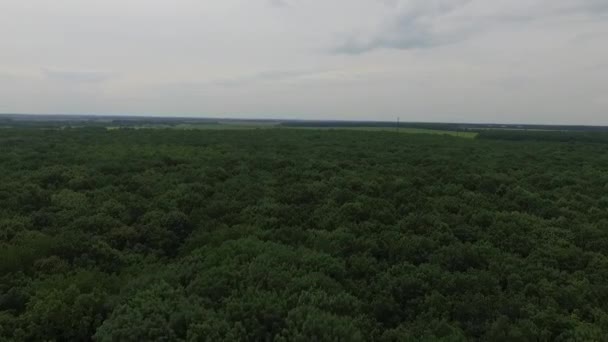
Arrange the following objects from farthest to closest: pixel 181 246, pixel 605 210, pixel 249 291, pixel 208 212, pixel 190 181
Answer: pixel 190 181
pixel 605 210
pixel 208 212
pixel 181 246
pixel 249 291

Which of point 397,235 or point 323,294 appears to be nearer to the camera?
point 323,294

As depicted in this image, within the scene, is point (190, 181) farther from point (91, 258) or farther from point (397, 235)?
point (397, 235)

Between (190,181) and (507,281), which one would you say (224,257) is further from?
(190,181)

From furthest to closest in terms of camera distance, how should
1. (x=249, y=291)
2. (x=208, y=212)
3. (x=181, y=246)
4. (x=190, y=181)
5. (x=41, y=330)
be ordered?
(x=190, y=181)
(x=208, y=212)
(x=181, y=246)
(x=249, y=291)
(x=41, y=330)

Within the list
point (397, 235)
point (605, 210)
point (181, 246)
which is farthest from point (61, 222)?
point (605, 210)

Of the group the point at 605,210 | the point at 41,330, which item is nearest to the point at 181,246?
the point at 41,330

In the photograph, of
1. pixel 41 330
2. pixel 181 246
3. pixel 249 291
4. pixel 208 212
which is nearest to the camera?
pixel 41 330
